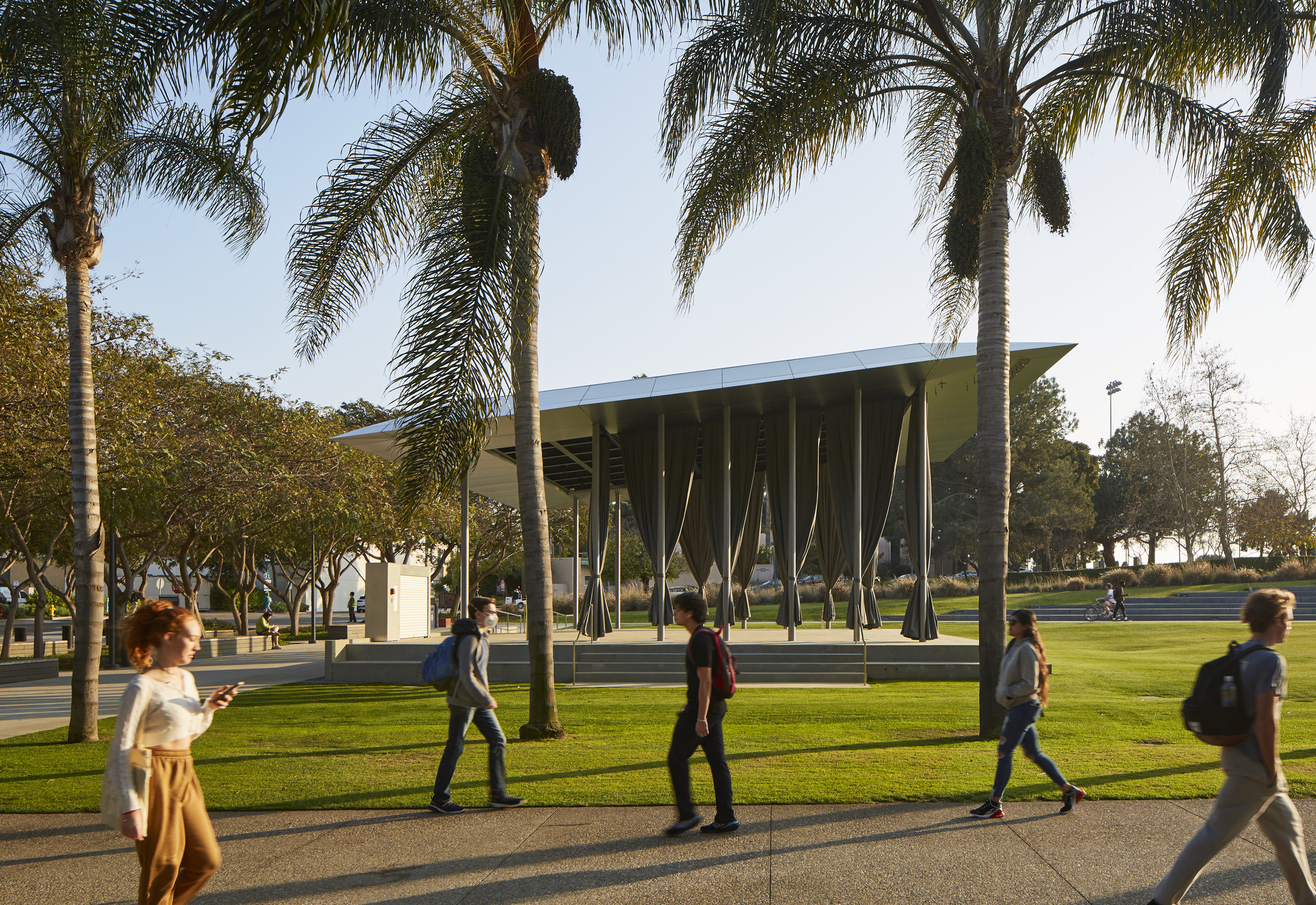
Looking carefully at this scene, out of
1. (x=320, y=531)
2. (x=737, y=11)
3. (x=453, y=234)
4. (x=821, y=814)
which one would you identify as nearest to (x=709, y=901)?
(x=821, y=814)

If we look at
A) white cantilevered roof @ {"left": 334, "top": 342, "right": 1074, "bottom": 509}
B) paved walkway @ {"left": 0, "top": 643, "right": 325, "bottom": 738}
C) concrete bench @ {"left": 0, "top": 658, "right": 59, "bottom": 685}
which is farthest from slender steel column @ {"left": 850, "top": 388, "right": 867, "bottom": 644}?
concrete bench @ {"left": 0, "top": 658, "right": 59, "bottom": 685}

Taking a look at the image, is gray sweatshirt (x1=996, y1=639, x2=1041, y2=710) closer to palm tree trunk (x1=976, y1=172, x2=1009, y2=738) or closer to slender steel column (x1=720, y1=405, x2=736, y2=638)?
palm tree trunk (x1=976, y1=172, x2=1009, y2=738)

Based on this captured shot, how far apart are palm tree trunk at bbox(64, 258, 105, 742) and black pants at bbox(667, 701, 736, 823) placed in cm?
754

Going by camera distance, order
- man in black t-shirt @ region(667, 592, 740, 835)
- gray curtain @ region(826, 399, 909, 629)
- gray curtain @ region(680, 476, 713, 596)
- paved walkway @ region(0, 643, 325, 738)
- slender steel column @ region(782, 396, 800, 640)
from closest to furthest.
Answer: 1. man in black t-shirt @ region(667, 592, 740, 835)
2. paved walkway @ region(0, 643, 325, 738)
3. slender steel column @ region(782, 396, 800, 640)
4. gray curtain @ region(826, 399, 909, 629)
5. gray curtain @ region(680, 476, 713, 596)

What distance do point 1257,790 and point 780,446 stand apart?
716 inches

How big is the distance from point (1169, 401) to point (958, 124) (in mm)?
51231

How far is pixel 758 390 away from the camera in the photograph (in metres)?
19.4

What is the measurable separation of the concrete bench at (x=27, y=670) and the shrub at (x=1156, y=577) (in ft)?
148

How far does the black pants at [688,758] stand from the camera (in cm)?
657

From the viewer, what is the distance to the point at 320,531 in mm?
30344

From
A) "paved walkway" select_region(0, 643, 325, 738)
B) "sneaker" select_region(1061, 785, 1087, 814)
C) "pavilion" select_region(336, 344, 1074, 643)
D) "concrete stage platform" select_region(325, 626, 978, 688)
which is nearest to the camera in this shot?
"sneaker" select_region(1061, 785, 1087, 814)

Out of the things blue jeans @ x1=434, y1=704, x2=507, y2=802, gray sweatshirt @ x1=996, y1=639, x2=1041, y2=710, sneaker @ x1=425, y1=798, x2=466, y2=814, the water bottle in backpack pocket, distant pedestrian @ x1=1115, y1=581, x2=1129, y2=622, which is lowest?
distant pedestrian @ x1=1115, y1=581, x2=1129, y2=622

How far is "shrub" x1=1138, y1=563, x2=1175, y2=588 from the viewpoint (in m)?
49.2

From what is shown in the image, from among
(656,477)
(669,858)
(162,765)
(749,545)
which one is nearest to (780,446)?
(656,477)
